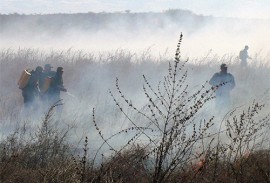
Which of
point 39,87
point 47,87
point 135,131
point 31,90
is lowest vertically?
point 135,131

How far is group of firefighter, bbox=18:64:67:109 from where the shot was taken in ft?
29.8

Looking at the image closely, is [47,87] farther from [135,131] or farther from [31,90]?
[135,131]

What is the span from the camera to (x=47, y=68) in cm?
986

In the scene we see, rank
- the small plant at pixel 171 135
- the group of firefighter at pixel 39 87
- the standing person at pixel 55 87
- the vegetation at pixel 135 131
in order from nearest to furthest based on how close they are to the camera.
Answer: the small plant at pixel 171 135 < the vegetation at pixel 135 131 < the group of firefighter at pixel 39 87 < the standing person at pixel 55 87

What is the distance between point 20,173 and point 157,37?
24741 millimetres

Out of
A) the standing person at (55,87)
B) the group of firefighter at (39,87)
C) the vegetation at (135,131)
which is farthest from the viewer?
the standing person at (55,87)

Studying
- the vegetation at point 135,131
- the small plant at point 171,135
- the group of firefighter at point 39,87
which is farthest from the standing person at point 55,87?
the small plant at point 171,135

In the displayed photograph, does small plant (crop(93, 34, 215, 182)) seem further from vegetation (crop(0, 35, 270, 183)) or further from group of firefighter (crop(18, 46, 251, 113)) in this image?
group of firefighter (crop(18, 46, 251, 113))

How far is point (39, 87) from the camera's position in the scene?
9469mm

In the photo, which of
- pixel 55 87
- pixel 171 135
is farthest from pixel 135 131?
pixel 171 135

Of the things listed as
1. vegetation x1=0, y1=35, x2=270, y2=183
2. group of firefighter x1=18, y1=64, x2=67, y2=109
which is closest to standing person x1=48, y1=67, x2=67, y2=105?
group of firefighter x1=18, y1=64, x2=67, y2=109

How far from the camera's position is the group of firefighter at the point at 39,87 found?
29.8 ft

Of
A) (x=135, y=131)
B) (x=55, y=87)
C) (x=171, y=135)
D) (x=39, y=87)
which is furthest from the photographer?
(x=39, y=87)

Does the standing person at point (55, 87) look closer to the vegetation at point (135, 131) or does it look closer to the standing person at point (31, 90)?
the standing person at point (31, 90)
